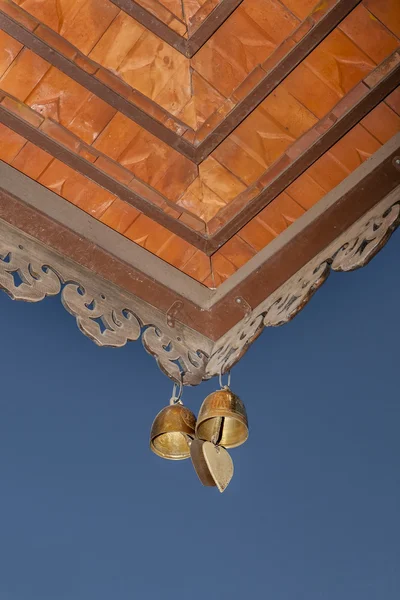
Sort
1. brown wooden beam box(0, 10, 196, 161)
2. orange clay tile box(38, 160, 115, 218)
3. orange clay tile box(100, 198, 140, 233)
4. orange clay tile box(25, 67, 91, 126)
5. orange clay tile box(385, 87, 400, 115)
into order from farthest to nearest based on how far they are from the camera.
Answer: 1. orange clay tile box(100, 198, 140, 233)
2. orange clay tile box(38, 160, 115, 218)
3. orange clay tile box(385, 87, 400, 115)
4. orange clay tile box(25, 67, 91, 126)
5. brown wooden beam box(0, 10, 196, 161)

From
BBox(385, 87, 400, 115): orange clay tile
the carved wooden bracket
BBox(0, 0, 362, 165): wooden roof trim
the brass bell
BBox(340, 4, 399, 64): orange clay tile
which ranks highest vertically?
BBox(340, 4, 399, 64): orange clay tile

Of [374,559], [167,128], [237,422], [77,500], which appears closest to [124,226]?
[167,128]

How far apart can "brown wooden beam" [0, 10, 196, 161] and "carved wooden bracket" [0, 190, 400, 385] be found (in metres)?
0.54

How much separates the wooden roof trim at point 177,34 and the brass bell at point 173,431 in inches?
47.6

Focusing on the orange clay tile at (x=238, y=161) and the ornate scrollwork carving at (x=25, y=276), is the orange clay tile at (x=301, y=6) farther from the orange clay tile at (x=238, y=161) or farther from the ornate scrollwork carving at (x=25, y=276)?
the ornate scrollwork carving at (x=25, y=276)

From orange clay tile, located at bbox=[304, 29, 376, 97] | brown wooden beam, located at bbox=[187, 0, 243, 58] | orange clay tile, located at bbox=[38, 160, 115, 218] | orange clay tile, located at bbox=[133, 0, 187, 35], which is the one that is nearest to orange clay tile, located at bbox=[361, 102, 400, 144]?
orange clay tile, located at bbox=[304, 29, 376, 97]

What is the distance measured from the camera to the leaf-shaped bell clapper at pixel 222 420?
3.36 metres

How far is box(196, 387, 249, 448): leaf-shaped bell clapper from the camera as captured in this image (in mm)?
3355

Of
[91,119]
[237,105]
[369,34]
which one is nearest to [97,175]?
[91,119]

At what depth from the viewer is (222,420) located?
136 inches

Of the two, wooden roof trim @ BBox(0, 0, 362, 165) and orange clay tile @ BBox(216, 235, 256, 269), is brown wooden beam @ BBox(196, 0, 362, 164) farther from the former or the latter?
orange clay tile @ BBox(216, 235, 256, 269)

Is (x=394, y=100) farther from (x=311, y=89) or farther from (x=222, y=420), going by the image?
(x=222, y=420)

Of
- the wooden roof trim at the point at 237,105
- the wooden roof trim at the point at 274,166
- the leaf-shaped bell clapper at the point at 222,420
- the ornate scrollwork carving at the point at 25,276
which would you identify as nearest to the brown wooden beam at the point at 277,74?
the wooden roof trim at the point at 237,105

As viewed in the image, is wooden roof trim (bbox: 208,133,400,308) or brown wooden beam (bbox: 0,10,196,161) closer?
brown wooden beam (bbox: 0,10,196,161)
